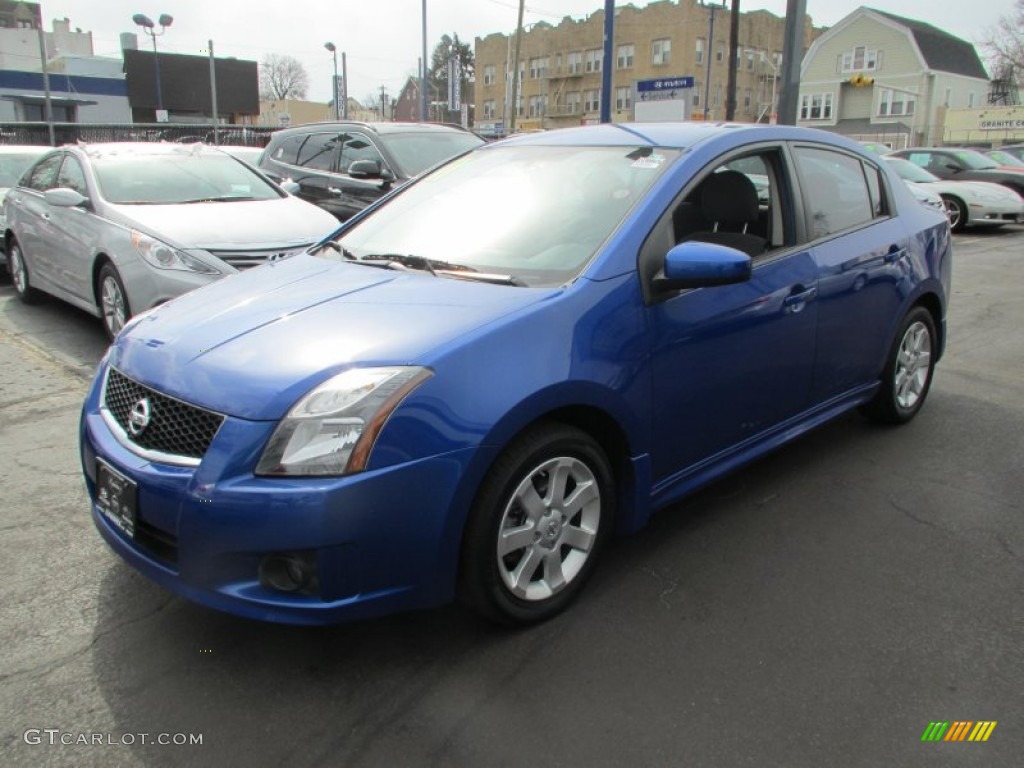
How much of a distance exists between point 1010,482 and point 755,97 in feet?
213

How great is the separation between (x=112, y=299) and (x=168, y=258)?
0.78m

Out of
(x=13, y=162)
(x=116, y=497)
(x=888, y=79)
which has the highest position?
(x=888, y=79)

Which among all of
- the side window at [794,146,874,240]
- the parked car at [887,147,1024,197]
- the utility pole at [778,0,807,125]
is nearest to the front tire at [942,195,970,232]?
the parked car at [887,147,1024,197]

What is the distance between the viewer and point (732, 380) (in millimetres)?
3350

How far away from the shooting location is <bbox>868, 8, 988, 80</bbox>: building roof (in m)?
53.5

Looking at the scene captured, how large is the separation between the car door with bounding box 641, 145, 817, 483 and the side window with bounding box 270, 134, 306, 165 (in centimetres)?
753

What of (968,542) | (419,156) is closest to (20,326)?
(419,156)

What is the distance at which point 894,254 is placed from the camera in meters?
4.31

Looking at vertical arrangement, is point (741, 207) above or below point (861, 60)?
below

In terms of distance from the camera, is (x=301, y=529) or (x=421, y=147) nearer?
(x=301, y=529)

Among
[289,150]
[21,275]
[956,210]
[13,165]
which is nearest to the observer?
[21,275]

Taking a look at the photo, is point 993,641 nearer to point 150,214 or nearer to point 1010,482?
point 1010,482

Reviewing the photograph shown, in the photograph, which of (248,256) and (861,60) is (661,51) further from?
(248,256)

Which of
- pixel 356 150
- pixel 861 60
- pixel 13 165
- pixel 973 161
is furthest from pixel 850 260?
pixel 861 60
